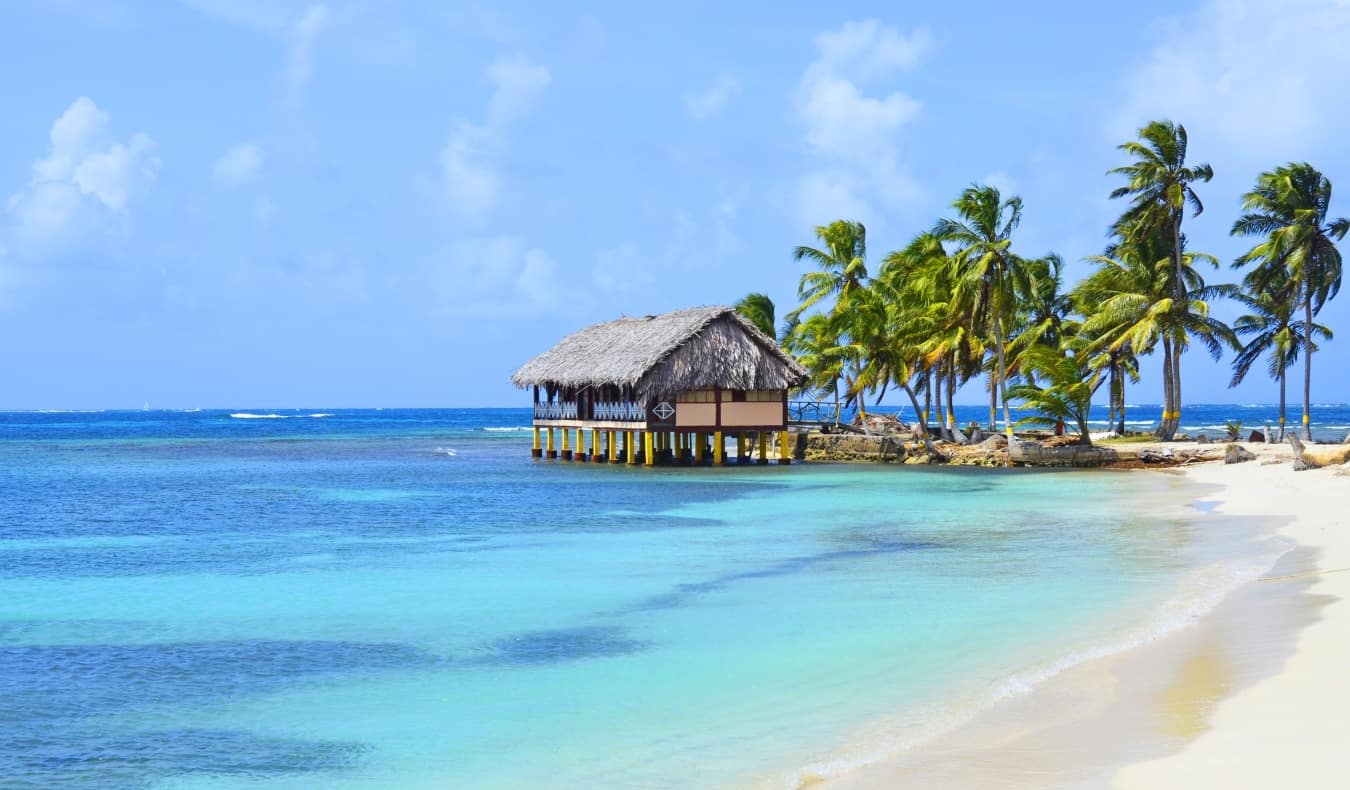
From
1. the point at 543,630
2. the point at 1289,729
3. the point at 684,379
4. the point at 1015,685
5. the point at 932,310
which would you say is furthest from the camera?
the point at 932,310

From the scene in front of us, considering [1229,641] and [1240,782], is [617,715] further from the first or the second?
[1229,641]

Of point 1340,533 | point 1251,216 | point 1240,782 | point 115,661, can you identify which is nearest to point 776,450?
point 1251,216

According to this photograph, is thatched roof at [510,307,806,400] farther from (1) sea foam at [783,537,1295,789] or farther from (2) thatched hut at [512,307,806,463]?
(1) sea foam at [783,537,1295,789]

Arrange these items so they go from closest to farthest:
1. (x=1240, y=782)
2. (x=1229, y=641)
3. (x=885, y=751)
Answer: (x=1240, y=782) < (x=885, y=751) < (x=1229, y=641)

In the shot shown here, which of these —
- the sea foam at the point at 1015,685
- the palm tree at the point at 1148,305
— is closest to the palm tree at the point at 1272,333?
the palm tree at the point at 1148,305

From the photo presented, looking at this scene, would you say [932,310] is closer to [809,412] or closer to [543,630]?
[809,412]

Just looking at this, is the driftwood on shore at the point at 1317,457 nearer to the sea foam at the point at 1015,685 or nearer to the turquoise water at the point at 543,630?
the turquoise water at the point at 543,630

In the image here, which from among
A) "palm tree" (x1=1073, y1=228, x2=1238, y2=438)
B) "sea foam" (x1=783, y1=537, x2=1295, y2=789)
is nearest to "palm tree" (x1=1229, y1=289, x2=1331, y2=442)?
"palm tree" (x1=1073, y1=228, x2=1238, y2=438)

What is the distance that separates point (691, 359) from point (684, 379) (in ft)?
1.97

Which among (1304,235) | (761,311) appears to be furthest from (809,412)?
(1304,235)

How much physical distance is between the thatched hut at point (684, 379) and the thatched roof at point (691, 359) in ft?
0.09

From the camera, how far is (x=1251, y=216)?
35.2 meters

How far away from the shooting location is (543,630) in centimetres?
1123

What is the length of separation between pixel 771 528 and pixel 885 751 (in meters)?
12.6
